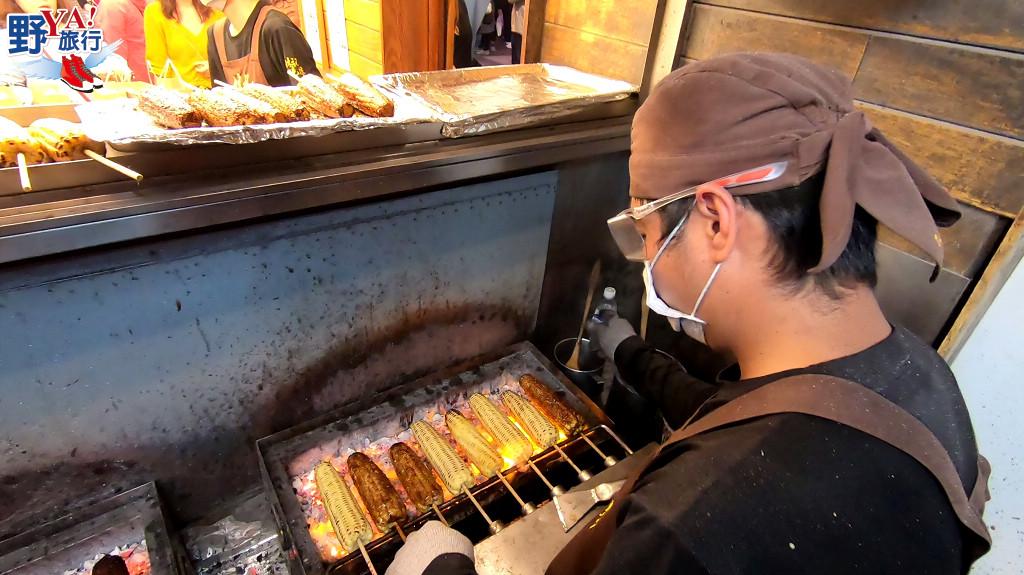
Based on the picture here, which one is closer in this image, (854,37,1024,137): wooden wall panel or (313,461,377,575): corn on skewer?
(854,37,1024,137): wooden wall panel

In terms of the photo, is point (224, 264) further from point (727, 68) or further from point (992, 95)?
point (992, 95)

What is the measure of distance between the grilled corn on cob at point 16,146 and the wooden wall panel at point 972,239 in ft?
9.42

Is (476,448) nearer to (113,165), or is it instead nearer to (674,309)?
(674,309)

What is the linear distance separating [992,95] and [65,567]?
153 inches

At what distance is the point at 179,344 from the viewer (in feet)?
6.47

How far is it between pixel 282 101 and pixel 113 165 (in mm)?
645

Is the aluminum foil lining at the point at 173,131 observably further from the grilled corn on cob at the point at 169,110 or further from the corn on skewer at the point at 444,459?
the corn on skewer at the point at 444,459

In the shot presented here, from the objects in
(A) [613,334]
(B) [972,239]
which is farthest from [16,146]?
(B) [972,239]

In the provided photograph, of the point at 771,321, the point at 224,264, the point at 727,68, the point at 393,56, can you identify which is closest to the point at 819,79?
the point at 727,68

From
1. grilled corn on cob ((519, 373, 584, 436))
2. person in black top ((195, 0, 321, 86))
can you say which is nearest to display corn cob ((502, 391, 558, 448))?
grilled corn on cob ((519, 373, 584, 436))

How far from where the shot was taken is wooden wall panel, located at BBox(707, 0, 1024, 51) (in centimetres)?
165

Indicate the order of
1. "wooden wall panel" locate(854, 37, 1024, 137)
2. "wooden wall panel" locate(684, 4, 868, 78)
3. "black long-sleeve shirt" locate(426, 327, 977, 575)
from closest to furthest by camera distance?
"black long-sleeve shirt" locate(426, 327, 977, 575) → "wooden wall panel" locate(854, 37, 1024, 137) → "wooden wall panel" locate(684, 4, 868, 78)

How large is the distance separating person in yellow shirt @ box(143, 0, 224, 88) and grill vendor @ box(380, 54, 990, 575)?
3.50 metres

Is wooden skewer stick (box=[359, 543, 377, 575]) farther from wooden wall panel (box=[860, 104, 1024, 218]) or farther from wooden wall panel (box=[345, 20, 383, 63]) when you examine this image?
wooden wall panel (box=[345, 20, 383, 63])
